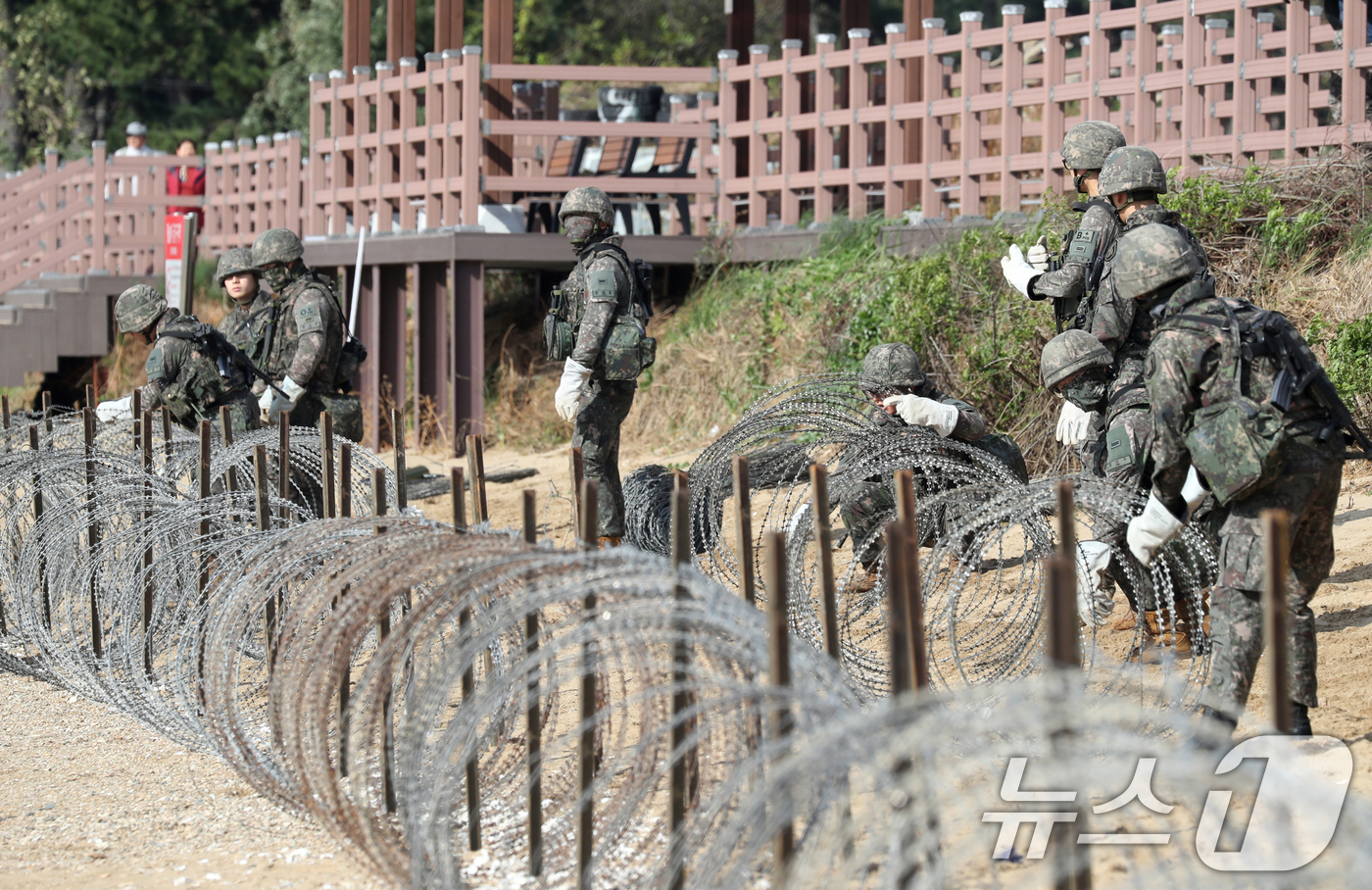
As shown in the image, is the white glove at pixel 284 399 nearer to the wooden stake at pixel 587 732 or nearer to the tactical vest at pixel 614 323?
the tactical vest at pixel 614 323

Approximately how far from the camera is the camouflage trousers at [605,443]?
7711mm

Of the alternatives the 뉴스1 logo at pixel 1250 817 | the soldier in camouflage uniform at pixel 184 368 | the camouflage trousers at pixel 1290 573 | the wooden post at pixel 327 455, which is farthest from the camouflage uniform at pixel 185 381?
the camouflage trousers at pixel 1290 573

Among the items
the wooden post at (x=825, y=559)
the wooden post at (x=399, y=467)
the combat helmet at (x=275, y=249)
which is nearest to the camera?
the wooden post at (x=825, y=559)

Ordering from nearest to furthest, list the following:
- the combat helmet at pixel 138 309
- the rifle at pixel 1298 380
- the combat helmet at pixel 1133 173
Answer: the rifle at pixel 1298 380 → the combat helmet at pixel 1133 173 → the combat helmet at pixel 138 309

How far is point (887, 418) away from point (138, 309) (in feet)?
13.1

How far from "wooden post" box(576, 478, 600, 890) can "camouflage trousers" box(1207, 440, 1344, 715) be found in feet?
5.88

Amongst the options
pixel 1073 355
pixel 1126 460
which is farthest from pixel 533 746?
pixel 1073 355

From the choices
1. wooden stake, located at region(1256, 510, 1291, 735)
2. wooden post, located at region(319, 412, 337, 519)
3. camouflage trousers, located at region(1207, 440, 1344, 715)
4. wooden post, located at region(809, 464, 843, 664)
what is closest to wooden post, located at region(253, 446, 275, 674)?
wooden post, located at region(319, 412, 337, 519)

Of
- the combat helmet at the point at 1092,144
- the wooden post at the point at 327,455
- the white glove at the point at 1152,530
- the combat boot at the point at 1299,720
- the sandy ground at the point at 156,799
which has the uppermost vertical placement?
the combat helmet at the point at 1092,144

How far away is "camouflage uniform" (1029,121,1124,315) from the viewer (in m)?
6.14

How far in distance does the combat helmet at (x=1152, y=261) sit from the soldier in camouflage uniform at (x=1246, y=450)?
3.0 inches

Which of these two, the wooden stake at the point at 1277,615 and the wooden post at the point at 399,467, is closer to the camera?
the wooden stake at the point at 1277,615

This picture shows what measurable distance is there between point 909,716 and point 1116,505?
224 centimetres

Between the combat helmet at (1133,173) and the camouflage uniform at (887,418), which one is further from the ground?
the combat helmet at (1133,173)
